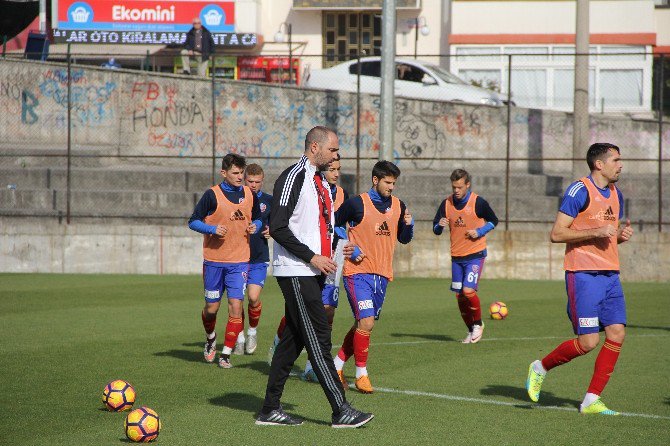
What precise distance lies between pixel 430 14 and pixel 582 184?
101 ft

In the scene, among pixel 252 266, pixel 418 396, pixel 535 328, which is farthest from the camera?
pixel 535 328

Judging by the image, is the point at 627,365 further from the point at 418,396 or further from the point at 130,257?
the point at 130,257

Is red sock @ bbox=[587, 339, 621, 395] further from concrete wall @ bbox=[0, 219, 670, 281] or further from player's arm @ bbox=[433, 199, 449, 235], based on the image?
concrete wall @ bbox=[0, 219, 670, 281]

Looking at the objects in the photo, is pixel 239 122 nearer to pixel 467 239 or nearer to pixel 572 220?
pixel 467 239

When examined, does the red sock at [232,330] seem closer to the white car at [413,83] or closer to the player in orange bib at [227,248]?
the player in orange bib at [227,248]

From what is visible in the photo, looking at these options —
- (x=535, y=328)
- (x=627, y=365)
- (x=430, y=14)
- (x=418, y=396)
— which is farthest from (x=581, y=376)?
(x=430, y=14)

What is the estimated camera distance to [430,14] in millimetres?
38094

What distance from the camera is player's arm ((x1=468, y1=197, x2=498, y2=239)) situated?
41.2ft

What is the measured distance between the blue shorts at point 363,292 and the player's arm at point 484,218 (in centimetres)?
334

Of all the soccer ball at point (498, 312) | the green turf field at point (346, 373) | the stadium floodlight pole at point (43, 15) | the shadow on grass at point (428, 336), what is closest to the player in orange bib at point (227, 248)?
the green turf field at point (346, 373)

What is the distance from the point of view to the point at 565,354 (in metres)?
8.27

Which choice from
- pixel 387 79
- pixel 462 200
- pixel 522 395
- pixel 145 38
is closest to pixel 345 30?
pixel 145 38

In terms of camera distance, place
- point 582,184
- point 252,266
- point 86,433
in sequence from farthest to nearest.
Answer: point 252,266, point 582,184, point 86,433

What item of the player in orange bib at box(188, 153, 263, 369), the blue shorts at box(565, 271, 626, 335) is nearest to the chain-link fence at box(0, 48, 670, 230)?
the player in orange bib at box(188, 153, 263, 369)
